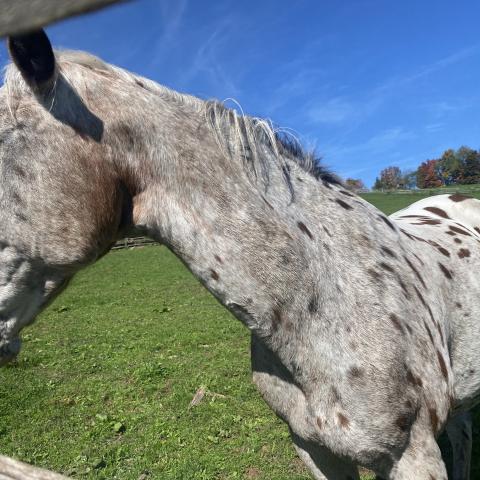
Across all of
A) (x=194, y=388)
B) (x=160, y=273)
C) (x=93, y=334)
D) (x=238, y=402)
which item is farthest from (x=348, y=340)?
(x=160, y=273)

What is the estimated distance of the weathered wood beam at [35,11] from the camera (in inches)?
31.8

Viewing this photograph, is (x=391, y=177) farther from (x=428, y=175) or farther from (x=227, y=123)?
(x=227, y=123)

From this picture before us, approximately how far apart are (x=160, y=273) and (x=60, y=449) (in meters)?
12.7

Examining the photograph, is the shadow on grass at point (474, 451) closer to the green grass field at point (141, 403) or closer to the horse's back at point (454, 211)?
the green grass field at point (141, 403)

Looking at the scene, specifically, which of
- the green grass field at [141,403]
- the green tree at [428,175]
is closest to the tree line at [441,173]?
the green tree at [428,175]

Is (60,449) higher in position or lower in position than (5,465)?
lower

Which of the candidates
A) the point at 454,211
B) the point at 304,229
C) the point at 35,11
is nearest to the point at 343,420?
the point at 304,229

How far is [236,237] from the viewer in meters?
1.88

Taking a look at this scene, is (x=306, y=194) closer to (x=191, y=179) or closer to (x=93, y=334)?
(x=191, y=179)

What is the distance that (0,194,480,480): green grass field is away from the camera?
4527 mm

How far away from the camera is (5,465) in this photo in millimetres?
1899

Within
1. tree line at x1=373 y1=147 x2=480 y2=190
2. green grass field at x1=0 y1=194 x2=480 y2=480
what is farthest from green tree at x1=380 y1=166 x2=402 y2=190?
green grass field at x1=0 y1=194 x2=480 y2=480

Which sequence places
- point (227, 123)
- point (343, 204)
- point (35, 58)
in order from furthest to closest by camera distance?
1. point (343, 204)
2. point (227, 123)
3. point (35, 58)

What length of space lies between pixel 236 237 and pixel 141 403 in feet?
15.3
